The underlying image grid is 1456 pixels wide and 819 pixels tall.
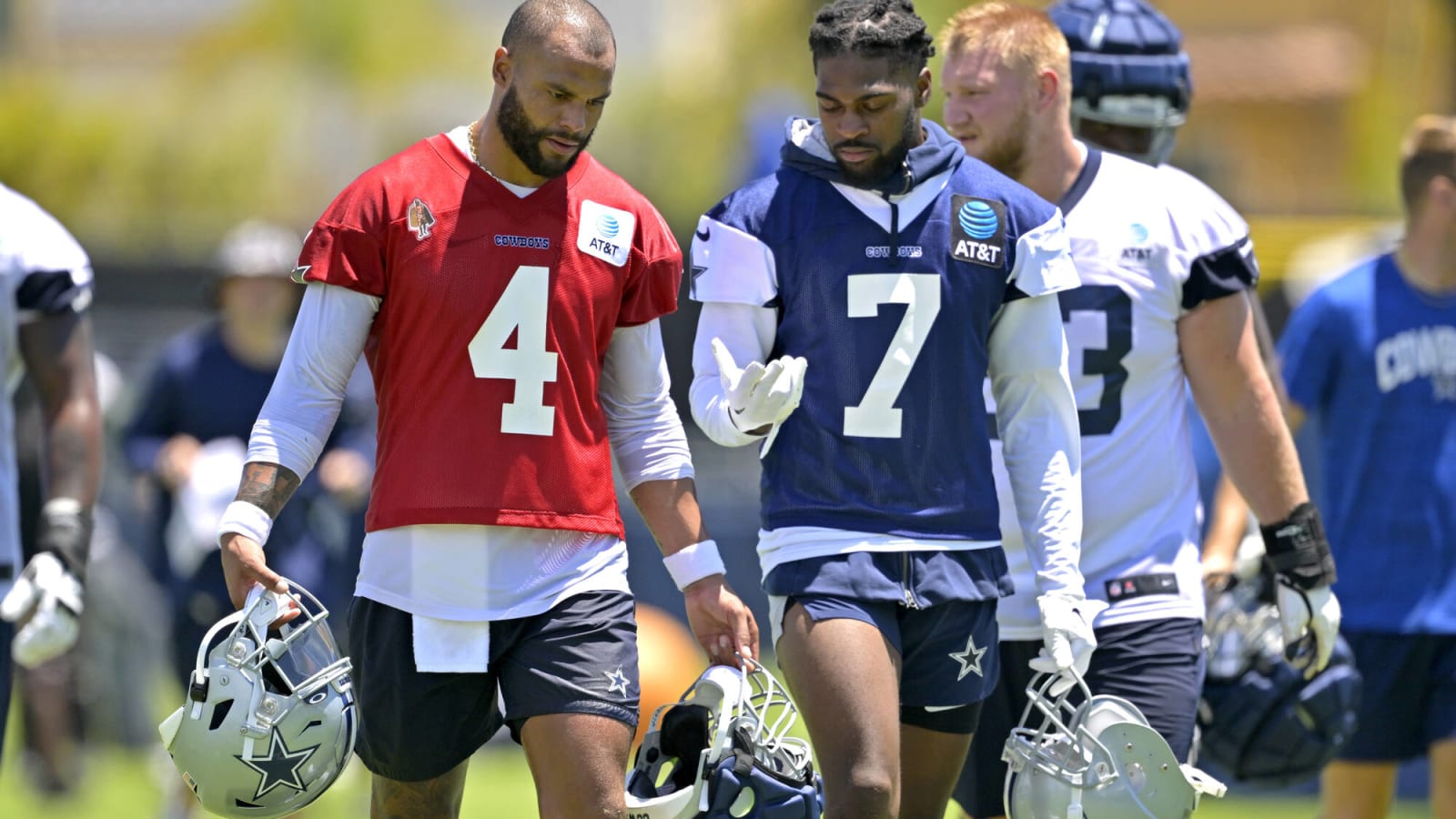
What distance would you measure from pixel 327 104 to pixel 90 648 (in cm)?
2300

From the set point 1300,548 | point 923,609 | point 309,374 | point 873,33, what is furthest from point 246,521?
point 1300,548

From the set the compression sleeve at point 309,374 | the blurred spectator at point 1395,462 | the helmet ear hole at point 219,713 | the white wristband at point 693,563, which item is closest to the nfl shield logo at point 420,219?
the compression sleeve at point 309,374

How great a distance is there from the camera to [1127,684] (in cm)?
509

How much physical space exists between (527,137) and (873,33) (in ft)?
2.61

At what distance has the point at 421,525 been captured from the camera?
14.5 feet

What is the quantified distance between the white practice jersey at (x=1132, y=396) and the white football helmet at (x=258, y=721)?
5.88ft

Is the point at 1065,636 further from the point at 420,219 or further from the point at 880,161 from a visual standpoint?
the point at 420,219

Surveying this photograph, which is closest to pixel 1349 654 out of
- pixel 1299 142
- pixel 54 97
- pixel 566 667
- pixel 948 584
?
pixel 948 584

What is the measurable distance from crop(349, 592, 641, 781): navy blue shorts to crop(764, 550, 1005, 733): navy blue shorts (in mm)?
407

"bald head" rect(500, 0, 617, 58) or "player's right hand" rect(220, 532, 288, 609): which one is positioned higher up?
"bald head" rect(500, 0, 617, 58)

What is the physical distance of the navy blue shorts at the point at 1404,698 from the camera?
21.8 ft

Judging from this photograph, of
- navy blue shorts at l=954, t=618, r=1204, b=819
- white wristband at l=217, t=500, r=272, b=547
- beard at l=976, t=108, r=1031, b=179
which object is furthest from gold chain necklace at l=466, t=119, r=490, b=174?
navy blue shorts at l=954, t=618, r=1204, b=819

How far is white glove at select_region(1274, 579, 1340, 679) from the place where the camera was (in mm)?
5387

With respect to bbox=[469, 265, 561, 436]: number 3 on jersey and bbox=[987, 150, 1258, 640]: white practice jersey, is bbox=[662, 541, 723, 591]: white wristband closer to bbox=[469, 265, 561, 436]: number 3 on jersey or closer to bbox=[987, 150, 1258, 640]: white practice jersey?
bbox=[469, 265, 561, 436]: number 3 on jersey
